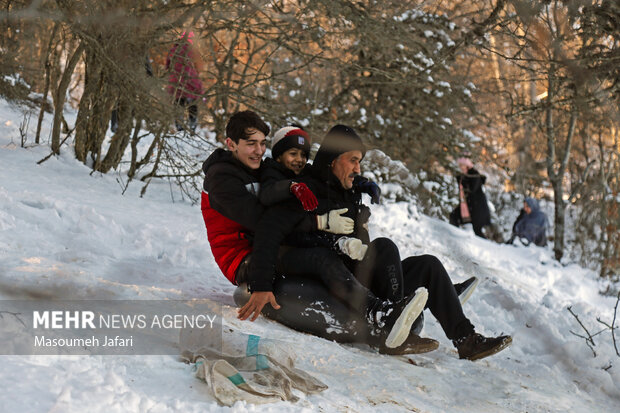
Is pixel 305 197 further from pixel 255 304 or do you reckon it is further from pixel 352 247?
pixel 255 304

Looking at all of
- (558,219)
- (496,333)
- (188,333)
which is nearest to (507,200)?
(558,219)

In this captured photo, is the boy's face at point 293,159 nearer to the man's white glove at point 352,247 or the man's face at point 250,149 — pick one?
the man's face at point 250,149

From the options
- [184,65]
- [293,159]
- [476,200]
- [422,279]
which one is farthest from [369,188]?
[476,200]

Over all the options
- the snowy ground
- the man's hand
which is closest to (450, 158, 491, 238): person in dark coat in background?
the snowy ground

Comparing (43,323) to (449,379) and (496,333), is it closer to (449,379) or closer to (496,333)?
(449,379)

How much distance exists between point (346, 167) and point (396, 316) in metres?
0.91

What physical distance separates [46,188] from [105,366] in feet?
11.1

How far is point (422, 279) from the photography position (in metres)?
3.71

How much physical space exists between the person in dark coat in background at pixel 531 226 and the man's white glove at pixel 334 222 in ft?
25.6

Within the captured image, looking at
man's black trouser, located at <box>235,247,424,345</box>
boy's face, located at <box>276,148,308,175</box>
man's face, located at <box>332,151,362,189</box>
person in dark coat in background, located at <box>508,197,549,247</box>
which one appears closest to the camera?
man's black trouser, located at <box>235,247,424,345</box>

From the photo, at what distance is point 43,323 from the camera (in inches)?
102

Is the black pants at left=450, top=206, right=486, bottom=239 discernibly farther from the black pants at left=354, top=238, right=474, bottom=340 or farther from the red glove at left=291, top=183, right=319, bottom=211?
the red glove at left=291, top=183, right=319, bottom=211

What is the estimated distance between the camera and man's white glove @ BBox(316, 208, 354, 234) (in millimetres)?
3561

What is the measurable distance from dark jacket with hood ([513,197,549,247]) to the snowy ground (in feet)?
14.7
